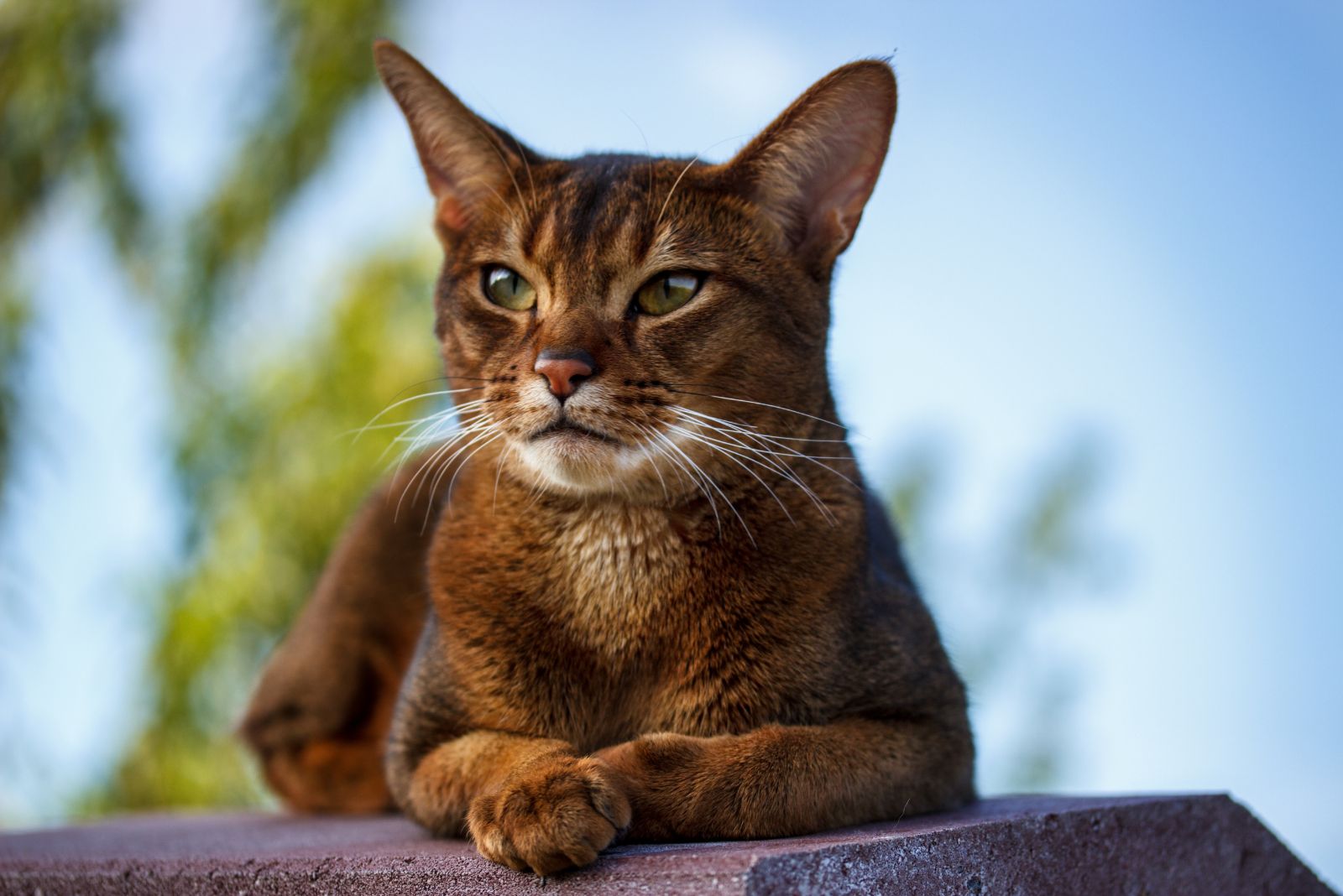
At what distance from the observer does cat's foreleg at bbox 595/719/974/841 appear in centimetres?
198

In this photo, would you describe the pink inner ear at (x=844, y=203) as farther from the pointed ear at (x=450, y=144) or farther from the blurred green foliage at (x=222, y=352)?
the blurred green foliage at (x=222, y=352)

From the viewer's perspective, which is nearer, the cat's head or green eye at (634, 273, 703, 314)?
the cat's head

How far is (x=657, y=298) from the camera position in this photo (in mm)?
2262

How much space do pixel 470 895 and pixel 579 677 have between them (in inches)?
18.1

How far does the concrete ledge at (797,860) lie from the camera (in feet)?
5.94

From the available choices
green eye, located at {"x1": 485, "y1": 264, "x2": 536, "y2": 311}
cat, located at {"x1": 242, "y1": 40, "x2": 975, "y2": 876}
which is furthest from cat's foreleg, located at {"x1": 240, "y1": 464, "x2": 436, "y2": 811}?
green eye, located at {"x1": 485, "y1": 264, "x2": 536, "y2": 311}

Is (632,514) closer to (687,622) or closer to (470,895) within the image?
(687,622)

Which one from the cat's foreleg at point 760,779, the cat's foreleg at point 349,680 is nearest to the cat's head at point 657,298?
the cat's foreleg at point 760,779

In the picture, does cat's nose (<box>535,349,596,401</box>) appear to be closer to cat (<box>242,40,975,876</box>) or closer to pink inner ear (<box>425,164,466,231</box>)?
cat (<box>242,40,975,876</box>)

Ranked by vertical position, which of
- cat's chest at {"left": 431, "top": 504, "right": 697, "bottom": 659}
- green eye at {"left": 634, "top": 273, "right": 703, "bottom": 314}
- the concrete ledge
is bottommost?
the concrete ledge

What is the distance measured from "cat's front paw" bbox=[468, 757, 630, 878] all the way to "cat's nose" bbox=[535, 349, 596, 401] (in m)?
0.57

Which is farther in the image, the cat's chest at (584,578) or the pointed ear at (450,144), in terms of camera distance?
the pointed ear at (450,144)

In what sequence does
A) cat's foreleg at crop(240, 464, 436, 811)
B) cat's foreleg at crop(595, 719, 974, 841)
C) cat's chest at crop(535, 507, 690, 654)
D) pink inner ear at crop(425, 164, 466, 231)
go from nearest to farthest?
cat's foreleg at crop(595, 719, 974, 841)
cat's chest at crop(535, 507, 690, 654)
pink inner ear at crop(425, 164, 466, 231)
cat's foreleg at crop(240, 464, 436, 811)

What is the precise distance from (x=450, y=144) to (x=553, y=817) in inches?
56.2
